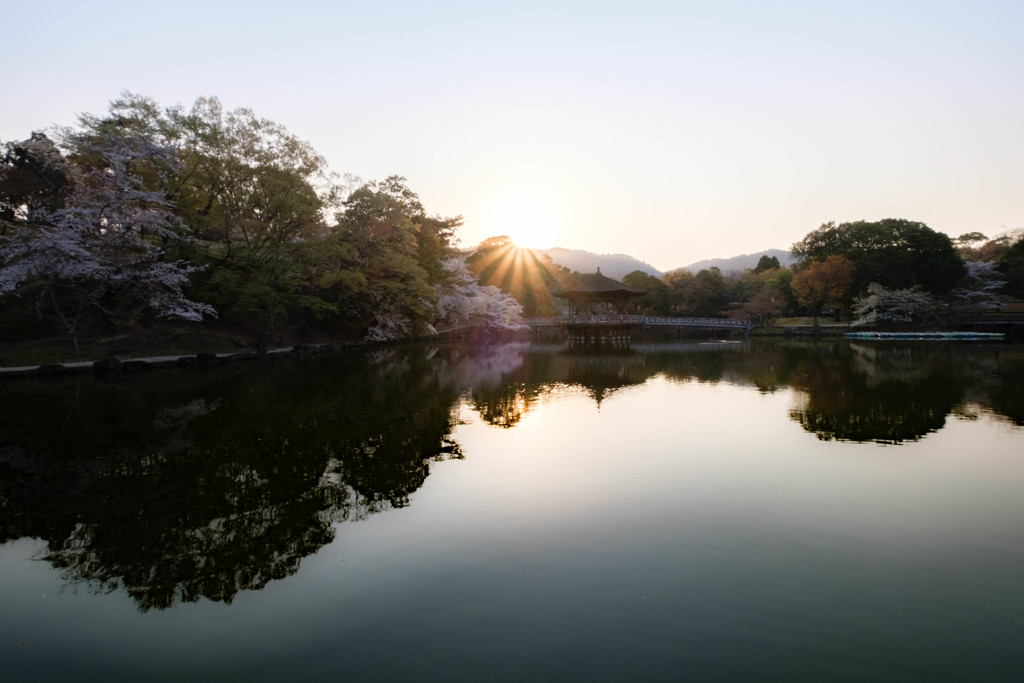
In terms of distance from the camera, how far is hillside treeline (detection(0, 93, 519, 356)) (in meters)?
25.9

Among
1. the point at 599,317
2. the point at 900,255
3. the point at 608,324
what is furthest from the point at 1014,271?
the point at 599,317

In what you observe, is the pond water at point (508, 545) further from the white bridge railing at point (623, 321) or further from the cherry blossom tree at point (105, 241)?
the white bridge railing at point (623, 321)

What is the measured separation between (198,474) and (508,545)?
5.95 m

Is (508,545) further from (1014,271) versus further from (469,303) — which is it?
(1014,271)

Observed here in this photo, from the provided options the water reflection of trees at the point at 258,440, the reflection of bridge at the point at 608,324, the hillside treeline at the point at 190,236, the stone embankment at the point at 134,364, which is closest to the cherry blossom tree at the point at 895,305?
the reflection of bridge at the point at 608,324

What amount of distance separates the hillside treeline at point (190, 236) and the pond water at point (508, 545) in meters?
14.0

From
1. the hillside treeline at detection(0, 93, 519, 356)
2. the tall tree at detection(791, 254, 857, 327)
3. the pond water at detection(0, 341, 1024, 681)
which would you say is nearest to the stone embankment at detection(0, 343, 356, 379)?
the hillside treeline at detection(0, 93, 519, 356)

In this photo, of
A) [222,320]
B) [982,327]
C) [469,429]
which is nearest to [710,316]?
[982,327]

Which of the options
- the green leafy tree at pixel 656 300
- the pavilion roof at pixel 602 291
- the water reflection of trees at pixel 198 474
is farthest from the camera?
the green leafy tree at pixel 656 300

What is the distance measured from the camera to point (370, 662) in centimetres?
463

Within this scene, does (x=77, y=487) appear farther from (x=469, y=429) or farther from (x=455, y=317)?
(x=455, y=317)

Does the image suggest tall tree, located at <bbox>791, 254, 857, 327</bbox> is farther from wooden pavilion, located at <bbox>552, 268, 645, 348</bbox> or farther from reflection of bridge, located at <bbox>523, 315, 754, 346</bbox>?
wooden pavilion, located at <bbox>552, 268, 645, 348</bbox>

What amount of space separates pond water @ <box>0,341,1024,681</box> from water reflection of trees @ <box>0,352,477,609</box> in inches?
2.3

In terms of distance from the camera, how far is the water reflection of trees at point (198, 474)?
6.52 meters
